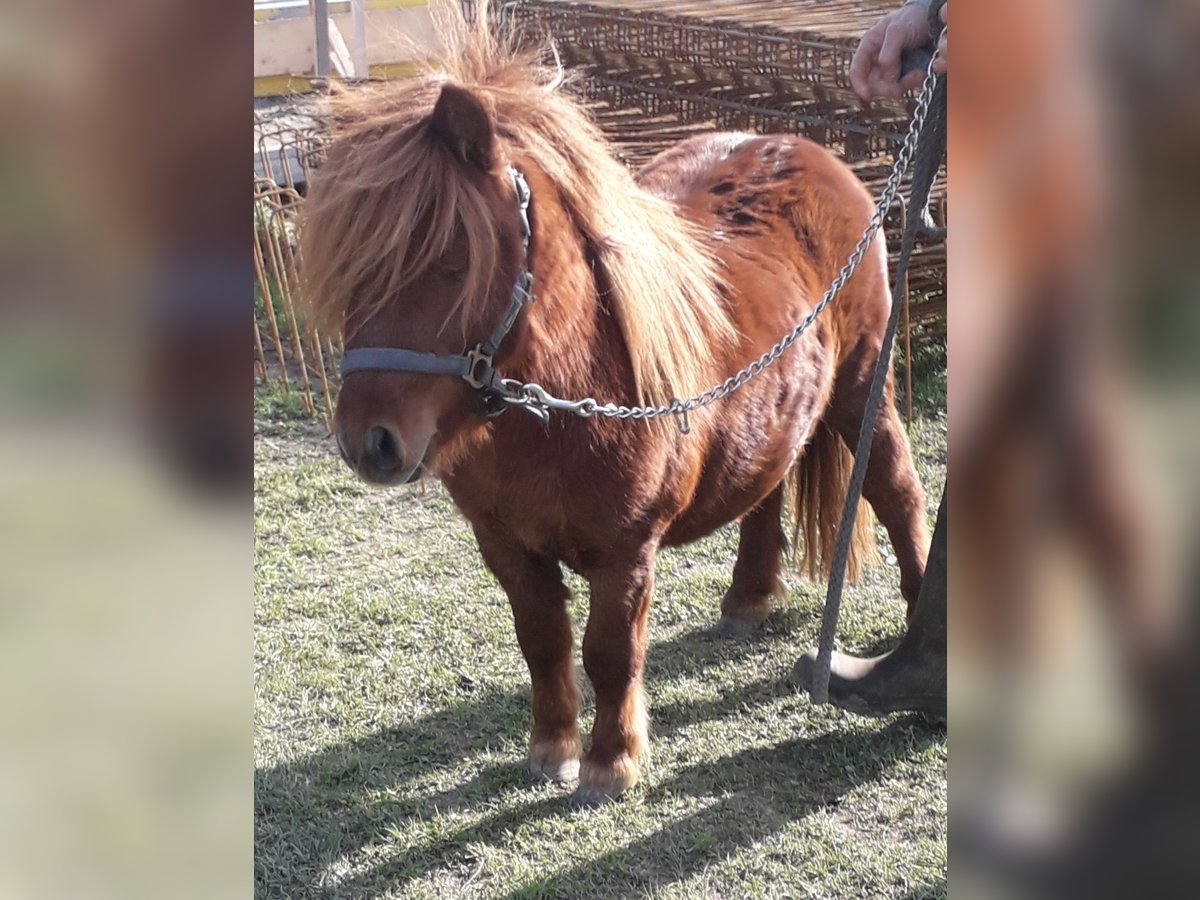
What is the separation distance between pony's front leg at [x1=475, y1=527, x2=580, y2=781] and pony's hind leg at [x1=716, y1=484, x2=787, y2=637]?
948mm

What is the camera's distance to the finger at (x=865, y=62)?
8.22 ft

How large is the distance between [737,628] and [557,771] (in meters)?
1.07

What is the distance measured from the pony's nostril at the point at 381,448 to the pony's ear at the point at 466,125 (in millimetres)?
599

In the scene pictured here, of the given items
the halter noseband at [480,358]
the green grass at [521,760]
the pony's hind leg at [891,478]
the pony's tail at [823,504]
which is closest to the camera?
the halter noseband at [480,358]

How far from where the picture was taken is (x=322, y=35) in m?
8.85

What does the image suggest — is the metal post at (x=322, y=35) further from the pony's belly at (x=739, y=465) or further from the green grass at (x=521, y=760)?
the pony's belly at (x=739, y=465)

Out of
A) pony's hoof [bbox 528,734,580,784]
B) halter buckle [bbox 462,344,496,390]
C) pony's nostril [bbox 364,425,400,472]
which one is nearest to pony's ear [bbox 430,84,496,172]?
halter buckle [bbox 462,344,496,390]

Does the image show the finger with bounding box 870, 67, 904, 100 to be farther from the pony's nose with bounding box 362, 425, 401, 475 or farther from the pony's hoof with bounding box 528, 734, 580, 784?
the pony's hoof with bounding box 528, 734, 580, 784

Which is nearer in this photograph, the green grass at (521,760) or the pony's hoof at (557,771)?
the green grass at (521,760)

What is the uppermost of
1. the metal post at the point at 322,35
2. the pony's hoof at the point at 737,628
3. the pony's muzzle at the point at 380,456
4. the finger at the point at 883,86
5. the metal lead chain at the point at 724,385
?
the metal post at the point at 322,35

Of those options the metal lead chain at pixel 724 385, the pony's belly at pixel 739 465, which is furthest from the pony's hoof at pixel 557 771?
the metal lead chain at pixel 724 385

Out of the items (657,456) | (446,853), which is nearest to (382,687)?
(446,853)
